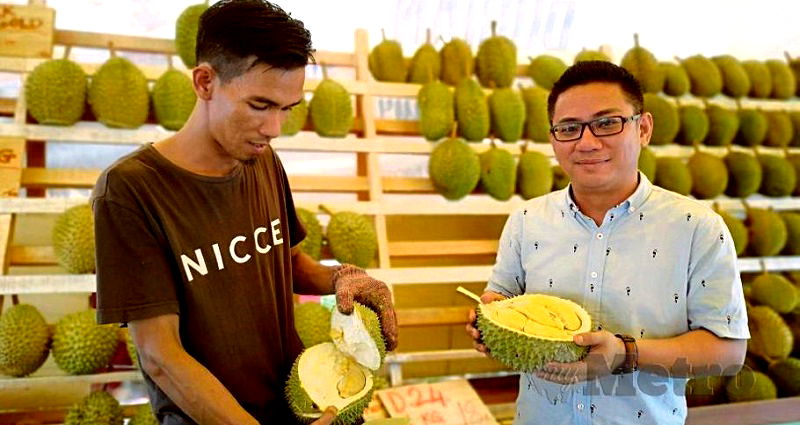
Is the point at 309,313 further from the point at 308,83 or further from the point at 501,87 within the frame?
the point at 501,87

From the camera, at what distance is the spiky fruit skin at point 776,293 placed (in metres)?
3.40

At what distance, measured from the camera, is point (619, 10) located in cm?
393

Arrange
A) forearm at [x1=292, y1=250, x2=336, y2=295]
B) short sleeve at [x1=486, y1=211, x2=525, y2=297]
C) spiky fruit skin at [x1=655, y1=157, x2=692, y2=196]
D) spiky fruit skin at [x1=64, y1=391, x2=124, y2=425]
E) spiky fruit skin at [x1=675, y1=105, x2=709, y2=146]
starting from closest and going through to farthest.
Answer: forearm at [x1=292, y1=250, x2=336, y2=295] < short sleeve at [x1=486, y1=211, x2=525, y2=297] < spiky fruit skin at [x1=64, y1=391, x2=124, y2=425] < spiky fruit skin at [x1=655, y1=157, x2=692, y2=196] < spiky fruit skin at [x1=675, y1=105, x2=709, y2=146]

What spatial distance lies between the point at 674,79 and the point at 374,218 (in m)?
2.02

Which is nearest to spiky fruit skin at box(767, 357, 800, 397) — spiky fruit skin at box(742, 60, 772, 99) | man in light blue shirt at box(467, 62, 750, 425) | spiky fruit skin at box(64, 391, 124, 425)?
spiky fruit skin at box(742, 60, 772, 99)

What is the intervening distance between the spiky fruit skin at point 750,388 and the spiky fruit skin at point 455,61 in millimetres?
2150

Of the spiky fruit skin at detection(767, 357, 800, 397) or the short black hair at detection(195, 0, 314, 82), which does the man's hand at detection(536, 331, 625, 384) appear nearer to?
the short black hair at detection(195, 0, 314, 82)

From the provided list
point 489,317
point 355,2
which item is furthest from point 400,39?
point 489,317

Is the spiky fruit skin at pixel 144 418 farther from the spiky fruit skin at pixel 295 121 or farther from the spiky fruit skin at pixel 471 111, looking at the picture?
the spiky fruit skin at pixel 471 111

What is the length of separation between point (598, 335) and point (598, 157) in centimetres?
46

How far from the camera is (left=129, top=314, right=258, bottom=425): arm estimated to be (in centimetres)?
122

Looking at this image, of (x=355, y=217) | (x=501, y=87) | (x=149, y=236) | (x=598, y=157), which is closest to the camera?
(x=149, y=236)

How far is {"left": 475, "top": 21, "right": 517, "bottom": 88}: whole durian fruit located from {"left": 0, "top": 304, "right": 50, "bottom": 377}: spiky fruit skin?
7.99ft

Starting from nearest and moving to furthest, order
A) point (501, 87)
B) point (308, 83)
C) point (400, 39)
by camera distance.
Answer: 1. point (308, 83)
2. point (501, 87)
3. point (400, 39)
